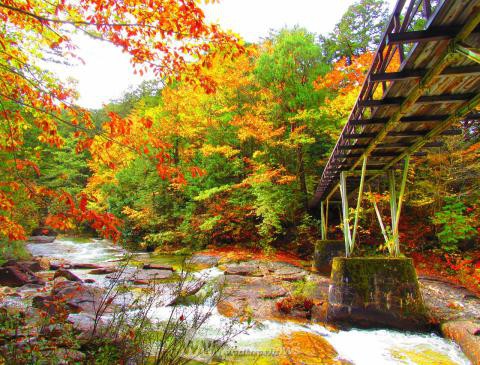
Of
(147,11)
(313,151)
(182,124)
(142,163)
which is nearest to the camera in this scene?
(147,11)

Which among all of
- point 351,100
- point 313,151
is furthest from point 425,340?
point 313,151

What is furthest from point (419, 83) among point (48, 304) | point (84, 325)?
point (48, 304)

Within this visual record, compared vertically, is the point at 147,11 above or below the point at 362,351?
above

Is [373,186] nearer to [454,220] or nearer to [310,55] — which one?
[454,220]

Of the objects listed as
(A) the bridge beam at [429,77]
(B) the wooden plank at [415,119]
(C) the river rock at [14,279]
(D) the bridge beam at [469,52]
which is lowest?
(C) the river rock at [14,279]

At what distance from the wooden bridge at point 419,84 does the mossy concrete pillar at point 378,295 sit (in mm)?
823

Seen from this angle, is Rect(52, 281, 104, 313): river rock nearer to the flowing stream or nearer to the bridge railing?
the flowing stream

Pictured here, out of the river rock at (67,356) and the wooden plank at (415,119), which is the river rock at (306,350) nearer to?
the river rock at (67,356)

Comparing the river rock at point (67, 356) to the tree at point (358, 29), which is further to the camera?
the tree at point (358, 29)

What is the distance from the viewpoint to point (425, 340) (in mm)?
5629

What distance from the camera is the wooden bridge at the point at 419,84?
3164 mm

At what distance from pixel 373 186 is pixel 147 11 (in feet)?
48.0

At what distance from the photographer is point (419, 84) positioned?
13.5 feet

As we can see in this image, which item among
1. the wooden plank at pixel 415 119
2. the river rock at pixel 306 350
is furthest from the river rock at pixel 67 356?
the wooden plank at pixel 415 119
